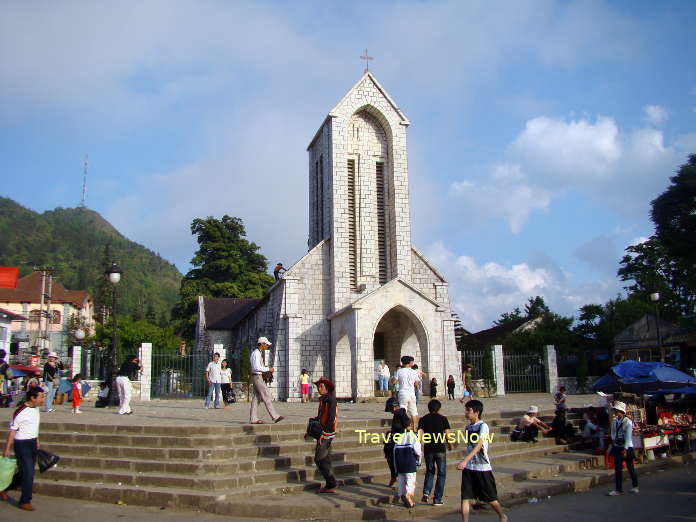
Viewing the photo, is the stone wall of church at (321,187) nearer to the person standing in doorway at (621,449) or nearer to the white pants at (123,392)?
the white pants at (123,392)

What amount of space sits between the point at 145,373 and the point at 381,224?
41.0 feet

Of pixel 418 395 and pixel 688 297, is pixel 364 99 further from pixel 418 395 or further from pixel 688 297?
pixel 688 297

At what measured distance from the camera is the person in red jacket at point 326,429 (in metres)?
9.64

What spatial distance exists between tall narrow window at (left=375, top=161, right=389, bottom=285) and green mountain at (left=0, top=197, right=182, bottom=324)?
220 ft

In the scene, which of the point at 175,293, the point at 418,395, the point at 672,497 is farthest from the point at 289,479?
the point at 175,293

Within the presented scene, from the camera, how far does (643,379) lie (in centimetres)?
1510

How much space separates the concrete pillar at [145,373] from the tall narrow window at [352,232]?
9.30 meters

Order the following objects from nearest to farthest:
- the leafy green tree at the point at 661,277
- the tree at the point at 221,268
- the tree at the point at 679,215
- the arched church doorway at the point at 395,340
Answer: the arched church doorway at the point at 395,340 → the tree at the point at 679,215 → the leafy green tree at the point at 661,277 → the tree at the point at 221,268

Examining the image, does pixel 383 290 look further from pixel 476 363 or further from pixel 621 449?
pixel 621 449

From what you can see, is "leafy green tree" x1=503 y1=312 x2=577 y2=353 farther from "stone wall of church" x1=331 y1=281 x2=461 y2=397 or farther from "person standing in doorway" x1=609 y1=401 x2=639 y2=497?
"person standing in doorway" x1=609 y1=401 x2=639 y2=497

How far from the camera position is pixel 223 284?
5238 cm

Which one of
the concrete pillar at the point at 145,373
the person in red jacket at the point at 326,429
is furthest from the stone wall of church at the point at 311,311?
the person in red jacket at the point at 326,429

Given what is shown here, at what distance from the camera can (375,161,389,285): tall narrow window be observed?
28047 mm

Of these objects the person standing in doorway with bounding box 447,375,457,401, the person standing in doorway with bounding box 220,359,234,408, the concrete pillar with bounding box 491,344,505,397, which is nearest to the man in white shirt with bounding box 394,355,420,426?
the person standing in doorway with bounding box 220,359,234,408
